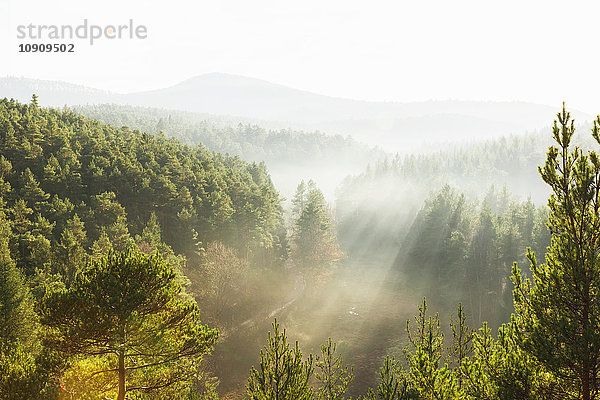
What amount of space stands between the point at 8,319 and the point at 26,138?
30547 mm

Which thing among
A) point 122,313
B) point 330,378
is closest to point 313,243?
point 330,378

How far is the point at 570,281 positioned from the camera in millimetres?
9180

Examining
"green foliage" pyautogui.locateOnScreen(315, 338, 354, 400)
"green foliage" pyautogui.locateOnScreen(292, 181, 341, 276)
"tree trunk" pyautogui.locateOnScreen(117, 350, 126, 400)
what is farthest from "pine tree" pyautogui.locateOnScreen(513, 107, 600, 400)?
"green foliage" pyautogui.locateOnScreen(292, 181, 341, 276)

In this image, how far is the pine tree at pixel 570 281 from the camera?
8.87 meters

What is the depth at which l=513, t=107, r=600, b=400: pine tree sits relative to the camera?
887 cm

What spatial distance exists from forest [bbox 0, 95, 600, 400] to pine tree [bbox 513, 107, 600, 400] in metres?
0.05

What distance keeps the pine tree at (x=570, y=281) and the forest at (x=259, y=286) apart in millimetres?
46

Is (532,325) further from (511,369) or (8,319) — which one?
(8,319)

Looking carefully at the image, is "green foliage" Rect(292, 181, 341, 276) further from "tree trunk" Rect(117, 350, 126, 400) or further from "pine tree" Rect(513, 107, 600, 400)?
"pine tree" Rect(513, 107, 600, 400)

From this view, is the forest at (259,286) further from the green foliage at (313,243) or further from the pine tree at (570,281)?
the green foliage at (313,243)

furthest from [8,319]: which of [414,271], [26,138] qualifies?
[414,271]

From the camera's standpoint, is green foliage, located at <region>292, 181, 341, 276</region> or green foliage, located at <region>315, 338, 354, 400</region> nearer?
green foliage, located at <region>315, 338, 354, 400</region>

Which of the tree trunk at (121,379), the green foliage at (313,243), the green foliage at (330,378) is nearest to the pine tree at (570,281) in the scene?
the green foliage at (330,378)

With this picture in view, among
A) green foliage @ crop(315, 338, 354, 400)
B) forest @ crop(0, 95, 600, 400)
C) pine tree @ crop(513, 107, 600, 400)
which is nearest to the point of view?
pine tree @ crop(513, 107, 600, 400)
